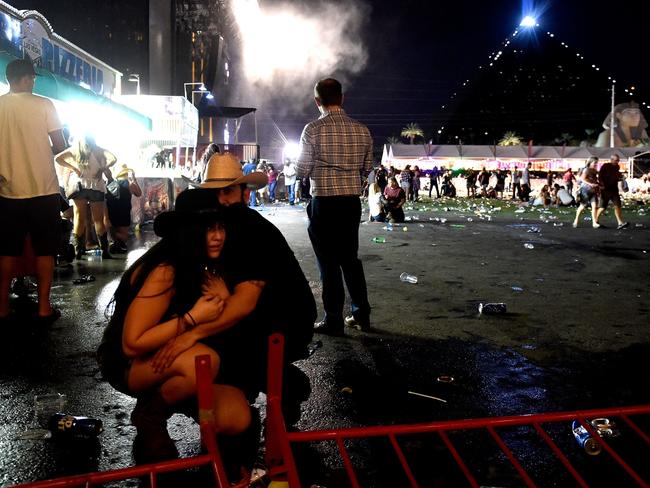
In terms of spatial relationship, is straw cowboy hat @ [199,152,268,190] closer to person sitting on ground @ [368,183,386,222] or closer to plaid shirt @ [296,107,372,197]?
plaid shirt @ [296,107,372,197]

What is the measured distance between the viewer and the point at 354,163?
185 inches

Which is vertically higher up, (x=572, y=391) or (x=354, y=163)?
(x=354, y=163)

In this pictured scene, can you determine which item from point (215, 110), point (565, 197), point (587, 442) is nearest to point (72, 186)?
point (587, 442)

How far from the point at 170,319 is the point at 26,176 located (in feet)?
9.77

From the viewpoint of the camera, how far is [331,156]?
462 cm

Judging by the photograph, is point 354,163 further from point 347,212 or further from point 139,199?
point 139,199

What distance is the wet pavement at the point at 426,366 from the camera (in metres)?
2.52

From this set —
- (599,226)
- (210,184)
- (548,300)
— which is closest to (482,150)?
(599,226)

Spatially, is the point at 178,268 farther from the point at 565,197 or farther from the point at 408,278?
the point at 565,197

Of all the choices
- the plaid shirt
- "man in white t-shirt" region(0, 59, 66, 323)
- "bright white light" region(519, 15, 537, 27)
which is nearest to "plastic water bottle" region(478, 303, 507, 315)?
the plaid shirt

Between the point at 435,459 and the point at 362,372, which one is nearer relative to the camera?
the point at 435,459

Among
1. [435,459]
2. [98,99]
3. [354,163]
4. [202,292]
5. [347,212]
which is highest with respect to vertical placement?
[98,99]

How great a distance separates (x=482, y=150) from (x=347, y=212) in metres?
43.0

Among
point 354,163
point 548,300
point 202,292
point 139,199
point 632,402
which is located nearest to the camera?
point 202,292
